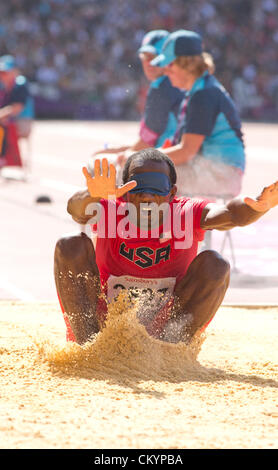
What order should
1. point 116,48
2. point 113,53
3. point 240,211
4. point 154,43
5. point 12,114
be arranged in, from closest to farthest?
point 240,211
point 154,43
point 12,114
point 116,48
point 113,53

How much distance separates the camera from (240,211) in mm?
4457

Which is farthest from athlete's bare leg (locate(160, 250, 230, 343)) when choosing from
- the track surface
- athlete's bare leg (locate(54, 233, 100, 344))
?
the track surface

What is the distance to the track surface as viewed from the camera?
300 inches

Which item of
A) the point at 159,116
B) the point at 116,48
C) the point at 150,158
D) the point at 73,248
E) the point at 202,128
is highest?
the point at 150,158

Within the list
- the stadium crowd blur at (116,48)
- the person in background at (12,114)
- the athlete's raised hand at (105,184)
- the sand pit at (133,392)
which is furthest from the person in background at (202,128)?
the stadium crowd blur at (116,48)

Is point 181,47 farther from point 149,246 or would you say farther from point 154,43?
point 149,246

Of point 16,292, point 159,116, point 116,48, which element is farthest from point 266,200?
point 116,48

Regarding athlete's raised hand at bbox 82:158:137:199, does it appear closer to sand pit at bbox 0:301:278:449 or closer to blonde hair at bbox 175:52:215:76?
sand pit at bbox 0:301:278:449

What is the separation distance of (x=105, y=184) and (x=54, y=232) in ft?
19.3

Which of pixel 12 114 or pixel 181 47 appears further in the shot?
pixel 12 114

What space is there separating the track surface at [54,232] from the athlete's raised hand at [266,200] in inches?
112

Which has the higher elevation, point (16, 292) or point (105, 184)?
point (105, 184)

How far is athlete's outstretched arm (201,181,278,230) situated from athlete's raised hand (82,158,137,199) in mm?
437
